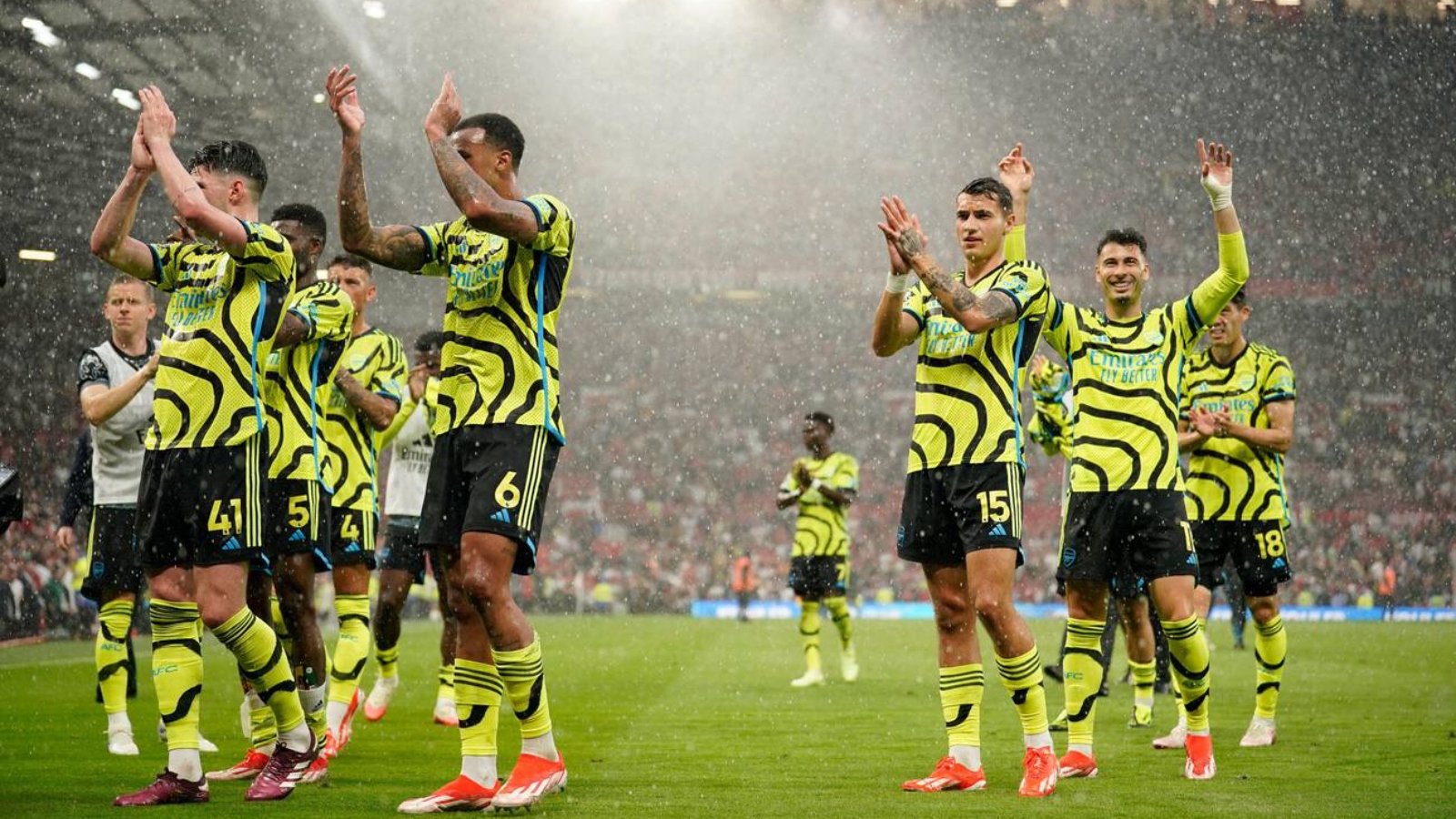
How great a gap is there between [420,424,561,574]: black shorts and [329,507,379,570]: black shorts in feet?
7.53

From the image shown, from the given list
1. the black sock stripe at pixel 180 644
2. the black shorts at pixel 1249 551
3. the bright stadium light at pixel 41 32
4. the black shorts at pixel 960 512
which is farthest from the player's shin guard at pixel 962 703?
the bright stadium light at pixel 41 32

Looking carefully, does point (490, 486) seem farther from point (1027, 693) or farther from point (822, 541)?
point (822, 541)

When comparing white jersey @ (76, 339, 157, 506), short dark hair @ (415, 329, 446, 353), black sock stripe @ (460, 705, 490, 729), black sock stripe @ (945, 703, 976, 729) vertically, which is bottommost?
black sock stripe @ (945, 703, 976, 729)

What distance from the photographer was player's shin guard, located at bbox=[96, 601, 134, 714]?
6.95 m

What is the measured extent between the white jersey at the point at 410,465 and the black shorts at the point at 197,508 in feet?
12.4

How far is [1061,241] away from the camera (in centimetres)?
3416

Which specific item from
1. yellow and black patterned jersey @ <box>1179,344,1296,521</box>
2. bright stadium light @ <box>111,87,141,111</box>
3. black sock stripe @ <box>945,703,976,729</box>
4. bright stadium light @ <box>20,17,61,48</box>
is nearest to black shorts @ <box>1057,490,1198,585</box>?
black sock stripe @ <box>945,703,976,729</box>

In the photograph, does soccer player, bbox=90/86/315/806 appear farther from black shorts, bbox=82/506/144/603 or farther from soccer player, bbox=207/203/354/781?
black shorts, bbox=82/506/144/603

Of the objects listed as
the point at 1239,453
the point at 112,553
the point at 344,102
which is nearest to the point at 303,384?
the point at 344,102

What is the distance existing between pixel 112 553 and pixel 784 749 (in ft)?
11.0

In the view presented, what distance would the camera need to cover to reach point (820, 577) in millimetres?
12070

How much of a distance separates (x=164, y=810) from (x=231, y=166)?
2.17 m

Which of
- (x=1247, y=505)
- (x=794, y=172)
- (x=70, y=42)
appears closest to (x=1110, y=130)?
(x=794, y=172)

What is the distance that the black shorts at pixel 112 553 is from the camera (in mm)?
6820
